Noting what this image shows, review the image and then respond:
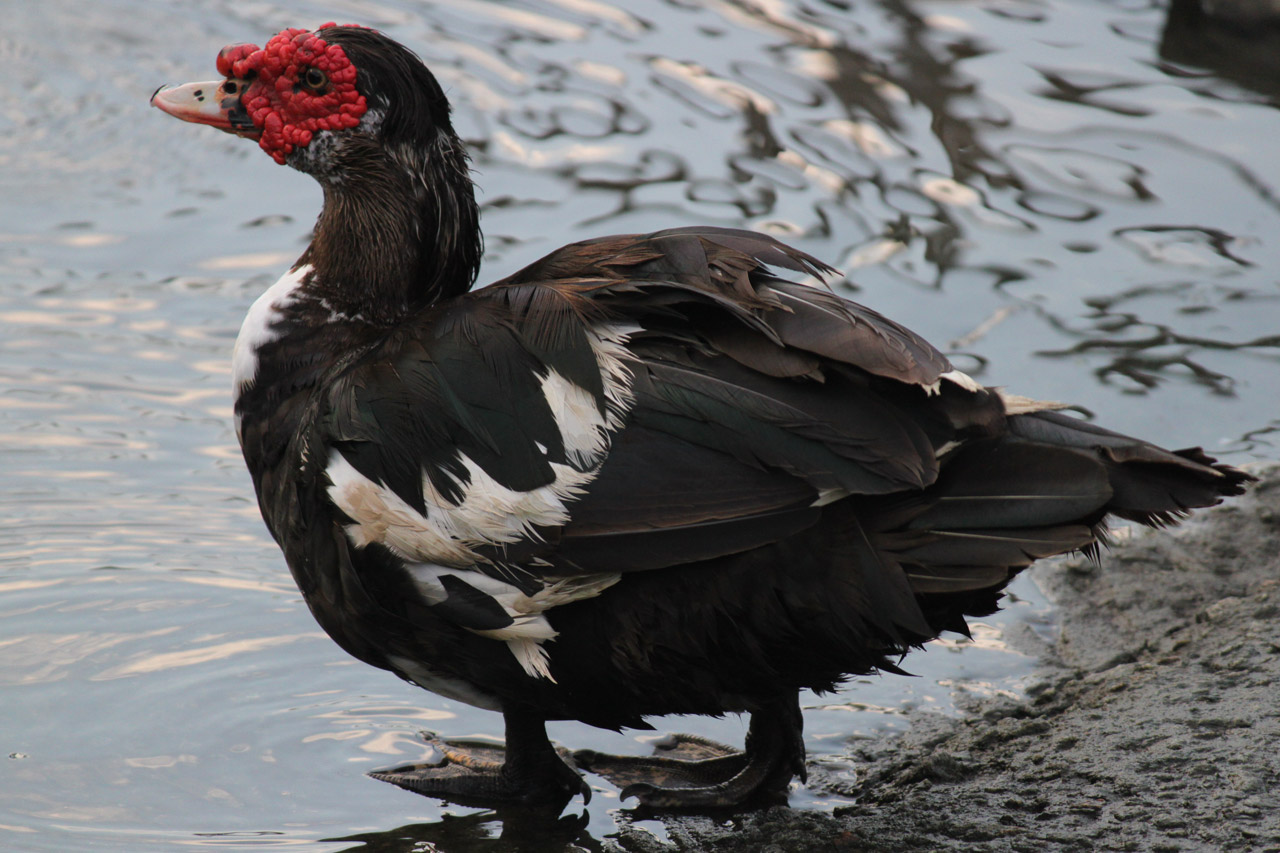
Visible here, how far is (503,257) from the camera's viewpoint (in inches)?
243

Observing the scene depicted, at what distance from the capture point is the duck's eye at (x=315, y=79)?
11.7 ft

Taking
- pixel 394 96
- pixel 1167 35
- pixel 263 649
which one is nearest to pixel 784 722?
pixel 263 649

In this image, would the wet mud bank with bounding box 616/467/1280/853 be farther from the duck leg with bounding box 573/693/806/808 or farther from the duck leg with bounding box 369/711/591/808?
the duck leg with bounding box 369/711/591/808

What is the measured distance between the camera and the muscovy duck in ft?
9.34

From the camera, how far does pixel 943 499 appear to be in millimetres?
2877

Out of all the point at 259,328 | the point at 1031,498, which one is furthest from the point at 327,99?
the point at 1031,498

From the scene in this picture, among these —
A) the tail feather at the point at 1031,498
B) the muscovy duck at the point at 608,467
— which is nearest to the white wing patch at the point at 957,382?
the muscovy duck at the point at 608,467

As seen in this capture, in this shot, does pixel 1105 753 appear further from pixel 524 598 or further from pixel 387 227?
pixel 387 227

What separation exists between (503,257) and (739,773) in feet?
10.3

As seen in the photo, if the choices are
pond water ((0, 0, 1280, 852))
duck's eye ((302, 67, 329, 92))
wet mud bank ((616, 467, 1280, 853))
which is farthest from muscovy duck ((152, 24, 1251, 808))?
pond water ((0, 0, 1280, 852))

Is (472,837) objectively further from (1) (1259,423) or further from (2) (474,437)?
(1) (1259,423)

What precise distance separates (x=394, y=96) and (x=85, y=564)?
180 centimetres

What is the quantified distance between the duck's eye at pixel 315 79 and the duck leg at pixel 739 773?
1.85 metres

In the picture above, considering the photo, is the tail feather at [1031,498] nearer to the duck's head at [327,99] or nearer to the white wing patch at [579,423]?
the white wing patch at [579,423]
